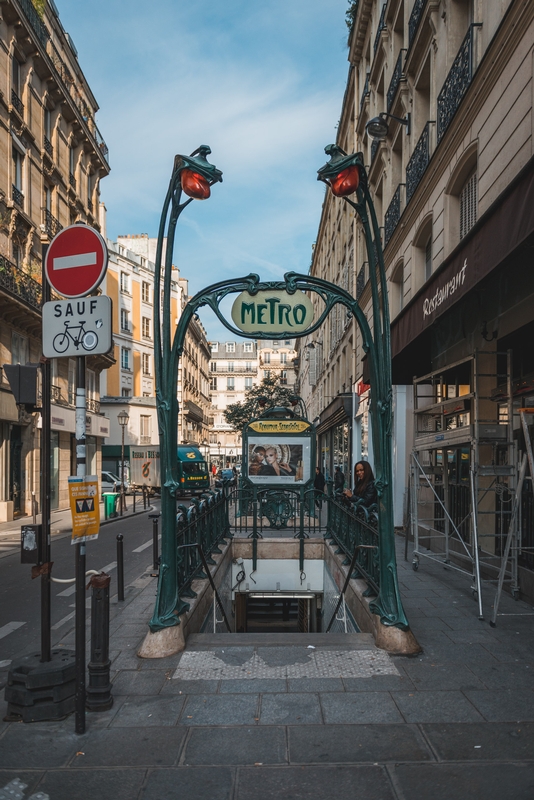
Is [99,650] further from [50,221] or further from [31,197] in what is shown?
[50,221]

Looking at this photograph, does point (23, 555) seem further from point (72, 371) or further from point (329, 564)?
point (72, 371)

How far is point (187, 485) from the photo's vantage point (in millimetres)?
34781

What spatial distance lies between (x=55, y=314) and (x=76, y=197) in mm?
27957

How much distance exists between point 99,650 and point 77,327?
92.9 inches

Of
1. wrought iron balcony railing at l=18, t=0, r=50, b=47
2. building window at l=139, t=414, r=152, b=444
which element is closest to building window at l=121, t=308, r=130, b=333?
building window at l=139, t=414, r=152, b=444

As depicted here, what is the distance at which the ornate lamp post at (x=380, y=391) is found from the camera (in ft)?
19.8

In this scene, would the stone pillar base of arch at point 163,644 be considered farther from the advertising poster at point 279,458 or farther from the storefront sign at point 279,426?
the storefront sign at point 279,426

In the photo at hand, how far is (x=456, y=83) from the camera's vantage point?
36.8 ft

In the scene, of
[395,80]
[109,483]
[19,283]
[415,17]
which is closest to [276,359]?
[109,483]

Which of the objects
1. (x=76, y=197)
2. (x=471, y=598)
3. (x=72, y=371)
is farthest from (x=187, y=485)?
(x=471, y=598)

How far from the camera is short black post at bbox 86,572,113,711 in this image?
4.59 m

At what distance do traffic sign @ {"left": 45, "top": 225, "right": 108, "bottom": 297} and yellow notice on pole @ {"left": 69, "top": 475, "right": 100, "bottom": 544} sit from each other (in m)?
1.39

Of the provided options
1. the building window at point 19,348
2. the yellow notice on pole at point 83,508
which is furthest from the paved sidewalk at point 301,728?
the building window at point 19,348

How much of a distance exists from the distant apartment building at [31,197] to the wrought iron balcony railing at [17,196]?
36 millimetres
